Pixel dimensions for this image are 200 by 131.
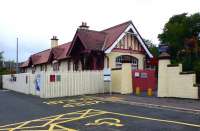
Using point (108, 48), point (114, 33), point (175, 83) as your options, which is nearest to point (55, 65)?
point (114, 33)

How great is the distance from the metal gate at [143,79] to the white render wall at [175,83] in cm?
587

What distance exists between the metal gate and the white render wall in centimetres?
587

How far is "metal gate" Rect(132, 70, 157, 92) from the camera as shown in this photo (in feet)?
85.6

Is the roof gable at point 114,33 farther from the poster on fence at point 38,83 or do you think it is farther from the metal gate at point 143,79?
the poster on fence at point 38,83

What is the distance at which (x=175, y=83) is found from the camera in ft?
63.2

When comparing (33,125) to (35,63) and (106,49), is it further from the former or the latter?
(35,63)

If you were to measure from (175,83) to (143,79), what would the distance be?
7937mm

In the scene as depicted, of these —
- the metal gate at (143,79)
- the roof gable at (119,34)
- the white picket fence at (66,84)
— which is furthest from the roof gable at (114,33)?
the metal gate at (143,79)

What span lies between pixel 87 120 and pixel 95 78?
46.4 feet

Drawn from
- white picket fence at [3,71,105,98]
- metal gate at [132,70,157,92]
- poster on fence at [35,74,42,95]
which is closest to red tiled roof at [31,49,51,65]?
white picket fence at [3,71,105,98]

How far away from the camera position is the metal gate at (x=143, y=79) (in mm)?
26078

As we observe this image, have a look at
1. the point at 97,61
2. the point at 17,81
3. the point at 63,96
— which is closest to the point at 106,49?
the point at 97,61

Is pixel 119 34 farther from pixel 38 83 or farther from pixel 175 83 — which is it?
pixel 175 83

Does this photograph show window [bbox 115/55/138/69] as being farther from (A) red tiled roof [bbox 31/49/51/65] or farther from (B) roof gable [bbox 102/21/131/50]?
(A) red tiled roof [bbox 31/49/51/65]
